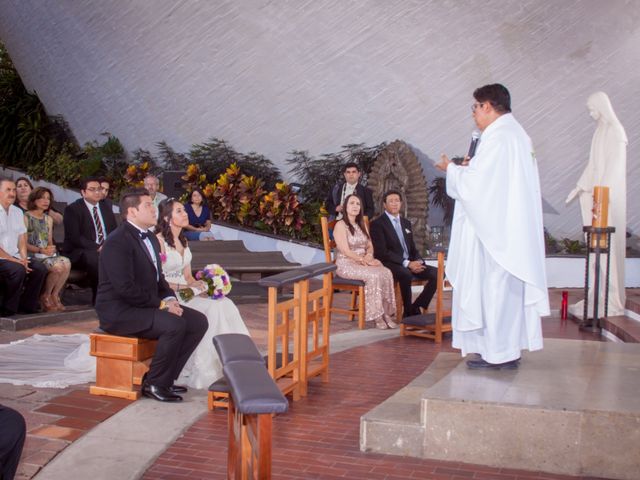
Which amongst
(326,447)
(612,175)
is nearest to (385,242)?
(612,175)

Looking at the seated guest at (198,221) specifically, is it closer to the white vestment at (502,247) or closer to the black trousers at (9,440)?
the white vestment at (502,247)

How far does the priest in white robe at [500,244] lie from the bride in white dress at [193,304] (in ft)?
5.42

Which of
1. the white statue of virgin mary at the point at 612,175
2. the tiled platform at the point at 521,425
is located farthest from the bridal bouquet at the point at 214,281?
the white statue of virgin mary at the point at 612,175

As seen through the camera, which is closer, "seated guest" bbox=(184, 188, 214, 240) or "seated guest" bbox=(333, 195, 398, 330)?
"seated guest" bbox=(333, 195, 398, 330)

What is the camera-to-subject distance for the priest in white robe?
4.68m

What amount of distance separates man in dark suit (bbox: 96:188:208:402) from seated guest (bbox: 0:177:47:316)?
7.88 feet

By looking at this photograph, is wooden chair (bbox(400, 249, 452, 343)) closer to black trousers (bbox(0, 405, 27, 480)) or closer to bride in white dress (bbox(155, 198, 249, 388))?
bride in white dress (bbox(155, 198, 249, 388))

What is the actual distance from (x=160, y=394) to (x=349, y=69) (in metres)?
8.35

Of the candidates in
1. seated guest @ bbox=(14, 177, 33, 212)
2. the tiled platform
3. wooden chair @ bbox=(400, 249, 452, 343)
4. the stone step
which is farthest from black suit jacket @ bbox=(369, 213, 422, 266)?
the tiled platform

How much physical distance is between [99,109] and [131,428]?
1136cm

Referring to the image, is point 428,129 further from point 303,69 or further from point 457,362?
point 457,362

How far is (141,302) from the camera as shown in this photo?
16.6 ft

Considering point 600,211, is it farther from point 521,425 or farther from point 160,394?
point 160,394

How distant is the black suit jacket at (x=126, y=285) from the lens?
500cm
